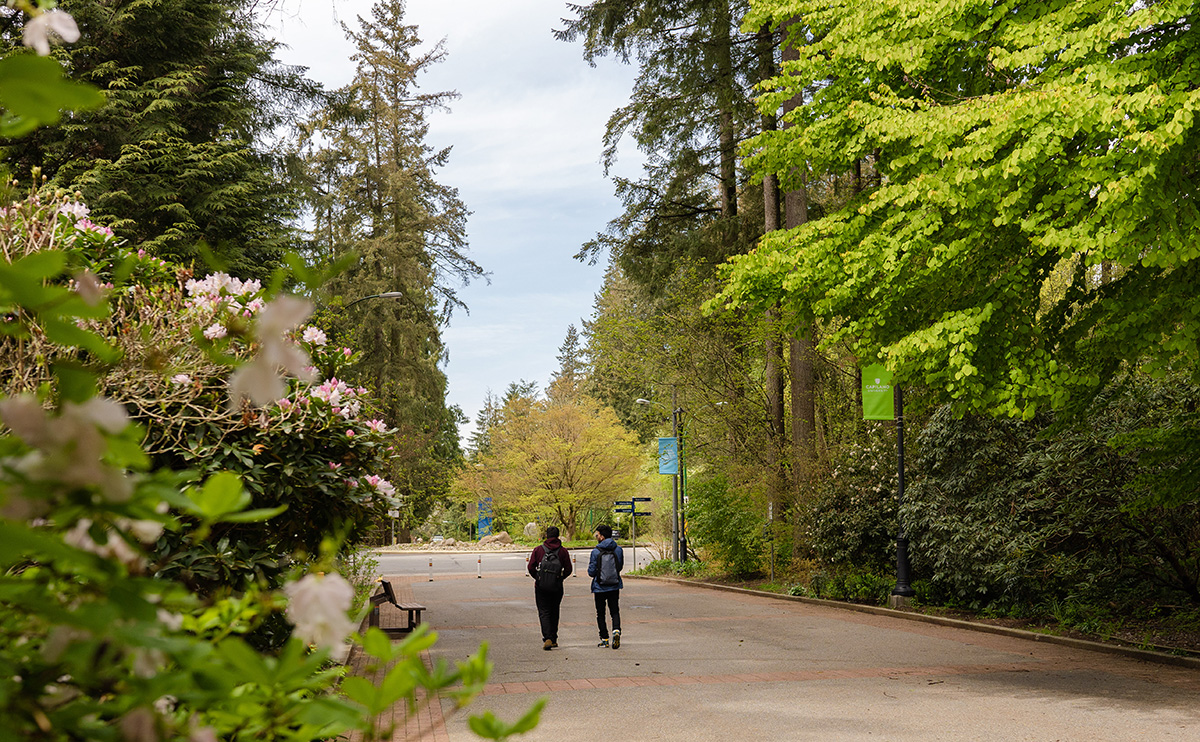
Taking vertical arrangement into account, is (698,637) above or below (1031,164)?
below

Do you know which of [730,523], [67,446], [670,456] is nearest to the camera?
[67,446]

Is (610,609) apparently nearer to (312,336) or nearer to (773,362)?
(312,336)

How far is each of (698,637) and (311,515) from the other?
8389mm

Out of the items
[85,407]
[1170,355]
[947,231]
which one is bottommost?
[85,407]

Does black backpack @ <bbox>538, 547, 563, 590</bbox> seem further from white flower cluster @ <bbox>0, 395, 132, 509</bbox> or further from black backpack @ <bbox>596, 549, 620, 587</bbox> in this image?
white flower cluster @ <bbox>0, 395, 132, 509</bbox>

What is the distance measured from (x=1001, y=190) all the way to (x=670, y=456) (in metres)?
19.6

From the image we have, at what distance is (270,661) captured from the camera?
1082 millimetres

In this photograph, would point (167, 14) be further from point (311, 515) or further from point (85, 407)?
point (85, 407)

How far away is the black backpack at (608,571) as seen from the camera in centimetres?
1269

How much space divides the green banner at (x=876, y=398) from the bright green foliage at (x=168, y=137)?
426 inches

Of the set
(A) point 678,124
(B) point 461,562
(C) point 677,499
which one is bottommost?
(B) point 461,562

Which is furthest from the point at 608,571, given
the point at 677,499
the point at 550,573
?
the point at 677,499

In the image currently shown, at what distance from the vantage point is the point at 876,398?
16.9 m

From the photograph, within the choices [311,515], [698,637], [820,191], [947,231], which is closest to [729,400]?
[820,191]
